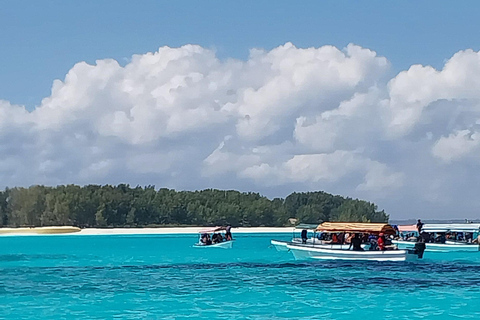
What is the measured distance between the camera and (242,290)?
106 ft

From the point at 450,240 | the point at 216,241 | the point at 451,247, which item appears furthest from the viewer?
the point at 216,241

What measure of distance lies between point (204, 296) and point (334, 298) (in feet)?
18.2

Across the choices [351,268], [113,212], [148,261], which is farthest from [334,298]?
[113,212]

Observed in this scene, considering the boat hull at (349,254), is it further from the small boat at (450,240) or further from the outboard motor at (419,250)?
the small boat at (450,240)

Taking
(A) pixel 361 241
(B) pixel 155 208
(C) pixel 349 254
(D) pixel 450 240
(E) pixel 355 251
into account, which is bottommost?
(C) pixel 349 254

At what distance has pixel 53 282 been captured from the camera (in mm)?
37219

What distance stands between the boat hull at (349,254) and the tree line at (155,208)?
10309 cm

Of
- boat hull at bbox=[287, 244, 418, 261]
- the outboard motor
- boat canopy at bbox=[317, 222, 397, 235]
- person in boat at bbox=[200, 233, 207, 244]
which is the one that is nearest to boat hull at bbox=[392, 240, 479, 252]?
the outboard motor

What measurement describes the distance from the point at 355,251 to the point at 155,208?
116092 mm

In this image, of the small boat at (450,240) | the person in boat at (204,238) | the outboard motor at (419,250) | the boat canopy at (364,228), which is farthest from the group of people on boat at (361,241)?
the person in boat at (204,238)

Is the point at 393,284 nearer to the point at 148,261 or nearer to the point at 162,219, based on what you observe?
the point at 148,261

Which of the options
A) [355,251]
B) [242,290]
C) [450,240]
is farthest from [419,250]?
[242,290]

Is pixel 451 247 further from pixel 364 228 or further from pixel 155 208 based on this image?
pixel 155 208

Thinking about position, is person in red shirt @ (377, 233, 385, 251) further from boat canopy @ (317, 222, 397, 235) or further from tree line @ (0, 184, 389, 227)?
tree line @ (0, 184, 389, 227)
